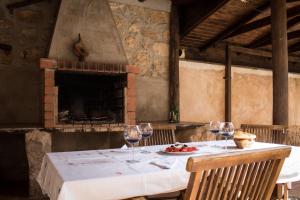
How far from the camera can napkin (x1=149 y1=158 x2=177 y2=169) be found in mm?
1585

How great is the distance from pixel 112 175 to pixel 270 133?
2.11 meters

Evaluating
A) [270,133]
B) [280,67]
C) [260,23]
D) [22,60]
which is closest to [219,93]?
[260,23]

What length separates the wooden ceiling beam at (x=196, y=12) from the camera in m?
4.88

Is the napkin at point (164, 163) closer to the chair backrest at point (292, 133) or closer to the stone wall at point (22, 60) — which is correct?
the chair backrest at point (292, 133)

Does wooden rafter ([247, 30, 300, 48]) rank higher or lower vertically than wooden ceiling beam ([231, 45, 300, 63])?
higher

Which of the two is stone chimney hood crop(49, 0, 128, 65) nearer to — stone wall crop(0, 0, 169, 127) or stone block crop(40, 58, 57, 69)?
stone block crop(40, 58, 57, 69)

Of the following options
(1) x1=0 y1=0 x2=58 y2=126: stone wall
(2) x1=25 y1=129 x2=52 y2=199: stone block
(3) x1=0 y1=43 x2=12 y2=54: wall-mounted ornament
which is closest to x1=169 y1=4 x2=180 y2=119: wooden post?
(1) x1=0 y1=0 x2=58 y2=126: stone wall

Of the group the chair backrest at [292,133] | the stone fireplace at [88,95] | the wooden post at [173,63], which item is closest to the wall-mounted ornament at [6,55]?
the stone fireplace at [88,95]

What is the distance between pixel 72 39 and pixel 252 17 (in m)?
3.42

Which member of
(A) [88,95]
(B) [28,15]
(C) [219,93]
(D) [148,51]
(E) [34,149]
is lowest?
(E) [34,149]

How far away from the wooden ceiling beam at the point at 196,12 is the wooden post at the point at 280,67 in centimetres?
88

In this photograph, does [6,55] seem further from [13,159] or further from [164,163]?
[164,163]

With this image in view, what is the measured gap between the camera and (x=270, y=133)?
299 centimetres

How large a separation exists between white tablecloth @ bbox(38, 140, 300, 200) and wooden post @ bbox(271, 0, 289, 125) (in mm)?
2352
